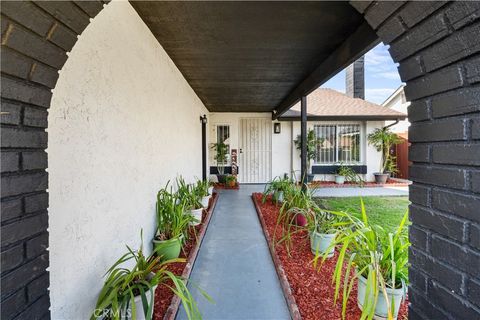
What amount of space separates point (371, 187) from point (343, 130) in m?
Answer: 2.39

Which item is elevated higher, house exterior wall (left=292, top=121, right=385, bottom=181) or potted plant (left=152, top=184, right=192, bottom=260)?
house exterior wall (left=292, top=121, right=385, bottom=181)

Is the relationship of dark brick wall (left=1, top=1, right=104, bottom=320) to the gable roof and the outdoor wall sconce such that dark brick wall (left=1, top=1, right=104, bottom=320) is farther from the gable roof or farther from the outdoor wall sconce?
the outdoor wall sconce

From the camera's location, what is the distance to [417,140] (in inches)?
44.9

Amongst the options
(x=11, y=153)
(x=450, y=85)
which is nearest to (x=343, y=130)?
(x=450, y=85)

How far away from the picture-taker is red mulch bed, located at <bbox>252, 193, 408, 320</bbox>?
209 cm

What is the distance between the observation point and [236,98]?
23.3ft

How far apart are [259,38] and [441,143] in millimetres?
2651

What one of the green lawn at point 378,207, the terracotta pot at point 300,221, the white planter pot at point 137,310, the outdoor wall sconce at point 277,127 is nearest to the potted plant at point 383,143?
the green lawn at point 378,207

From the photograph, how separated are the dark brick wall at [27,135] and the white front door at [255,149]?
8.66 metres

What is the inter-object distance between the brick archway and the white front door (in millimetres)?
8573

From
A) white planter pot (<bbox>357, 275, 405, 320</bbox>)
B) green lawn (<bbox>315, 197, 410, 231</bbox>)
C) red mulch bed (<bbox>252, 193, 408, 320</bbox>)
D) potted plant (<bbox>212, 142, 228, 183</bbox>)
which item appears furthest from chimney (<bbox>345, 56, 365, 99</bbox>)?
white planter pot (<bbox>357, 275, 405, 320</bbox>)

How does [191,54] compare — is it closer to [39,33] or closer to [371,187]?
[39,33]

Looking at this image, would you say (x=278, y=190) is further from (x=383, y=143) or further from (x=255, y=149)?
(x=383, y=143)

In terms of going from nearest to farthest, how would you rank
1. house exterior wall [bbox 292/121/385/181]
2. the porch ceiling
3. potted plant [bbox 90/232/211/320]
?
potted plant [bbox 90/232/211/320], the porch ceiling, house exterior wall [bbox 292/121/385/181]
